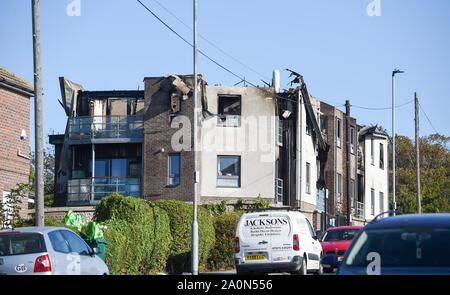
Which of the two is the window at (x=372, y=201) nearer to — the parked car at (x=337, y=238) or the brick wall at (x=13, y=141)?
the parked car at (x=337, y=238)

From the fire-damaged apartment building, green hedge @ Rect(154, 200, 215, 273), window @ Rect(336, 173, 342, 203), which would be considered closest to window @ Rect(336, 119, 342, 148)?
window @ Rect(336, 173, 342, 203)

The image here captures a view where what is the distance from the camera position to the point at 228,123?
165ft

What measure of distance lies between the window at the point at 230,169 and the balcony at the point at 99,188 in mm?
4488

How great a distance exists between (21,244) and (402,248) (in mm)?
7966

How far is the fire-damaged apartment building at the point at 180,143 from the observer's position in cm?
4966

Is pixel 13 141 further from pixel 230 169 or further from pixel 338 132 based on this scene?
pixel 338 132

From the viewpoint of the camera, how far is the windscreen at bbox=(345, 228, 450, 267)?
10383 mm

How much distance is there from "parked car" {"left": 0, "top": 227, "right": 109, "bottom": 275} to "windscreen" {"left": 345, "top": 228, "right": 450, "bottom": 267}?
22.2 ft

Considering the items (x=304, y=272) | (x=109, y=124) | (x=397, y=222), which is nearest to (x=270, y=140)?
(x=109, y=124)

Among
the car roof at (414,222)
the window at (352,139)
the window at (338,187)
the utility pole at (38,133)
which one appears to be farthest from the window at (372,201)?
the car roof at (414,222)

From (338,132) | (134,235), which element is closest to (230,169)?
(338,132)

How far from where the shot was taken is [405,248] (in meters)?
10.6

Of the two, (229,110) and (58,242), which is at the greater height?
(229,110)

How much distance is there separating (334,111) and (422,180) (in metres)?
25.1
